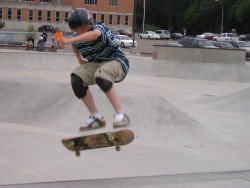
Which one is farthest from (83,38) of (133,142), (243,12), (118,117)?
(243,12)

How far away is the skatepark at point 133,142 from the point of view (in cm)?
694

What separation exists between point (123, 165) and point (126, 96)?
339cm

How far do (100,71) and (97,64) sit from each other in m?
0.21

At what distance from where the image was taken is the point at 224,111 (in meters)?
15.0

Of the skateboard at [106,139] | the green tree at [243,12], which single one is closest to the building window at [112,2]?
the green tree at [243,12]

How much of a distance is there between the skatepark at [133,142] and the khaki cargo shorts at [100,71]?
5.10 feet

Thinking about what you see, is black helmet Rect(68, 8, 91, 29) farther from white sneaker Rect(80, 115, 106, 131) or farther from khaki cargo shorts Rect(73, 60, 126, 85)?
white sneaker Rect(80, 115, 106, 131)

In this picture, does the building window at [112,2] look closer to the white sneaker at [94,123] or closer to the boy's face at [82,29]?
the white sneaker at [94,123]

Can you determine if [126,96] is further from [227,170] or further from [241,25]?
[241,25]

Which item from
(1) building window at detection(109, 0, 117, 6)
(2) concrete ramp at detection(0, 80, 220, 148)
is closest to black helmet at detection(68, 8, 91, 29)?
(2) concrete ramp at detection(0, 80, 220, 148)

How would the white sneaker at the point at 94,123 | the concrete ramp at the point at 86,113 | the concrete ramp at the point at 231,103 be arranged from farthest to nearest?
the concrete ramp at the point at 231,103 → the concrete ramp at the point at 86,113 → the white sneaker at the point at 94,123

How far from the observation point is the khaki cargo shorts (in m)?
5.46

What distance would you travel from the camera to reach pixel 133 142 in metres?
9.32

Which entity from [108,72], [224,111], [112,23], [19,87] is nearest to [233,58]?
[224,111]
